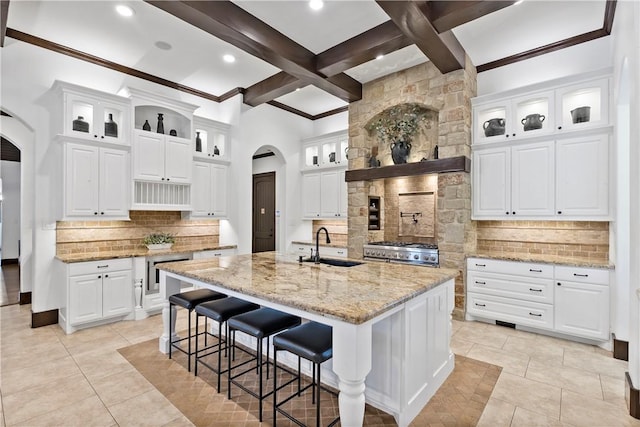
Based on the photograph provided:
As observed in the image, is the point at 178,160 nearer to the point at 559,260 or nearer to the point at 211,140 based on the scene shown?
the point at 211,140

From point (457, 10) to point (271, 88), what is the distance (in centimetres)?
279

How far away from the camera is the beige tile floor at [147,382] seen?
2.17 m

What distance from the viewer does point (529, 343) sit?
342 centimetres


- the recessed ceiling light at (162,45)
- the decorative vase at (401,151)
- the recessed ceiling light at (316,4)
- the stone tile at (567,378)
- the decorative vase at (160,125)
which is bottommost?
the stone tile at (567,378)

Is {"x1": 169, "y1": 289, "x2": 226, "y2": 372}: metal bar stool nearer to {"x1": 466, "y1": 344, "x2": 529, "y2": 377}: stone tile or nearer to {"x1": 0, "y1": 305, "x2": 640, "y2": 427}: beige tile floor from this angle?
{"x1": 0, "y1": 305, "x2": 640, "y2": 427}: beige tile floor

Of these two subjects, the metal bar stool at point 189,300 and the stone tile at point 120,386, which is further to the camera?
the metal bar stool at point 189,300

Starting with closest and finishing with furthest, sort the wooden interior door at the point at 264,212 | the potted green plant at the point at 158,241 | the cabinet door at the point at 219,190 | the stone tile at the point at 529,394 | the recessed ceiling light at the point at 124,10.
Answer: the stone tile at the point at 529,394 < the recessed ceiling light at the point at 124,10 < the potted green plant at the point at 158,241 < the cabinet door at the point at 219,190 < the wooden interior door at the point at 264,212

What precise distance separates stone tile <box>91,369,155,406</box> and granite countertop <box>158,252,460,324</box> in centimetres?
91

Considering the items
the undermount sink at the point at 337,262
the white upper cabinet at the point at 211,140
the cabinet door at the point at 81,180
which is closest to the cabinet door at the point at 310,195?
the white upper cabinet at the point at 211,140

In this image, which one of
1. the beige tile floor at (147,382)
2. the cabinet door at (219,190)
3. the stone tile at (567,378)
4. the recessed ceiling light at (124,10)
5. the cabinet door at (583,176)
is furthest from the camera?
the cabinet door at (219,190)

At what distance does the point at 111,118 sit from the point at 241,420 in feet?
13.1

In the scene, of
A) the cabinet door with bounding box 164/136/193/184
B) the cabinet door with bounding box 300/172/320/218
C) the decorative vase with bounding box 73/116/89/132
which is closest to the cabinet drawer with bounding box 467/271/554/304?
the cabinet door with bounding box 300/172/320/218

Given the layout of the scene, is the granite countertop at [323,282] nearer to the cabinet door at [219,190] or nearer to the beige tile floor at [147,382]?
the beige tile floor at [147,382]

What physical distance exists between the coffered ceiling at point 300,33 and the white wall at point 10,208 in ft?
23.8
